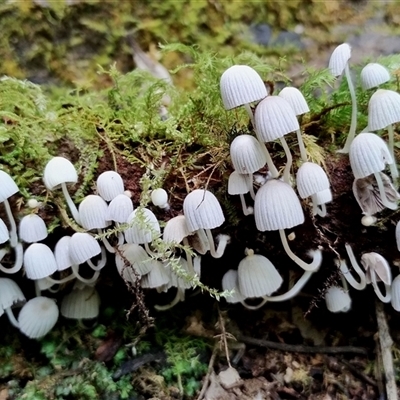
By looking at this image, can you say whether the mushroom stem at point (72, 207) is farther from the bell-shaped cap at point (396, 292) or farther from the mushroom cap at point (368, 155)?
the bell-shaped cap at point (396, 292)

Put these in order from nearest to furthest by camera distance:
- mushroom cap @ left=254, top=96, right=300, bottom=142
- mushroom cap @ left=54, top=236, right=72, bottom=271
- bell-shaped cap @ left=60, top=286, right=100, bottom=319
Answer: mushroom cap @ left=254, top=96, right=300, bottom=142
mushroom cap @ left=54, top=236, right=72, bottom=271
bell-shaped cap @ left=60, top=286, right=100, bottom=319

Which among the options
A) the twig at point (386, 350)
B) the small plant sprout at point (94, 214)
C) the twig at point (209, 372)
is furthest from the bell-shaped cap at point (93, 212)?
the twig at point (386, 350)

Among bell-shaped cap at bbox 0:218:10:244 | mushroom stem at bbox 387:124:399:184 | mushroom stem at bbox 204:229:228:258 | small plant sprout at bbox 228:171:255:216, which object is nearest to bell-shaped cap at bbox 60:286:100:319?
bell-shaped cap at bbox 0:218:10:244

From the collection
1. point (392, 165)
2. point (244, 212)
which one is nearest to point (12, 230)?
point (244, 212)

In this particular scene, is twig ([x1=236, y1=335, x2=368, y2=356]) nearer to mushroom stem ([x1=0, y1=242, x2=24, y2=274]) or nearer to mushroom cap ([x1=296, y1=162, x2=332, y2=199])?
mushroom cap ([x1=296, y1=162, x2=332, y2=199])

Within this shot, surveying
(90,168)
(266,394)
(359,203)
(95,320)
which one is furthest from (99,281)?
(359,203)
